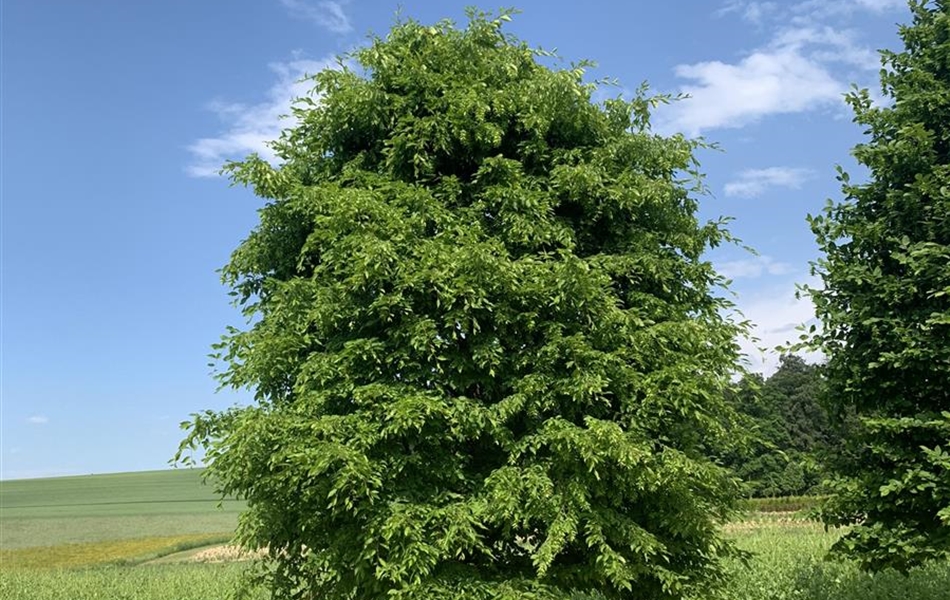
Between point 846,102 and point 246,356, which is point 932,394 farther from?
point 246,356

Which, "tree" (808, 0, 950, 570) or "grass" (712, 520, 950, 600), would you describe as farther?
"grass" (712, 520, 950, 600)

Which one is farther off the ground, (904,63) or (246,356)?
(904,63)

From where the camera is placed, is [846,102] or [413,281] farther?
[846,102]

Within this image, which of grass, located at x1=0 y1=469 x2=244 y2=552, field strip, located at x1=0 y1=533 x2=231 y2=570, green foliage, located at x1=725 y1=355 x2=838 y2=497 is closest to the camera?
field strip, located at x1=0 y1=533 x2=231 y2=570

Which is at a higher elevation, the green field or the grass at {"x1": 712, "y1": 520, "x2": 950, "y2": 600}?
the grass at {"x1": 712, "y1": 520, "x2": 950, "y2": 600}

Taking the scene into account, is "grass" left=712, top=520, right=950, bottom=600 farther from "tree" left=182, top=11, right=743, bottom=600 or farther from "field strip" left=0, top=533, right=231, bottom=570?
"field strip" left=0, top=533, right=231, bottom=570

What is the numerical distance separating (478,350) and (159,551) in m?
43.7

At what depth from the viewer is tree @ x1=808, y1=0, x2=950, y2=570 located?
9.62 m

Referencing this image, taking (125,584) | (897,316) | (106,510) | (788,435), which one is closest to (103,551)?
(125,584)

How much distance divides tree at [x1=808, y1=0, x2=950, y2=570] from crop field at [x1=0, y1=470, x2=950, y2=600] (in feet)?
4.67

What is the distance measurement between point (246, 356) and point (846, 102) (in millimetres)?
10381

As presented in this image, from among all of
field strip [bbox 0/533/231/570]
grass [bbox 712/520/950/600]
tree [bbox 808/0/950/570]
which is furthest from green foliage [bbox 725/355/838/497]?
tree [bbox 808/0/950/570]

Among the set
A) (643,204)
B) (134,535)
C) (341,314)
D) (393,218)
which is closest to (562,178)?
(643,204)

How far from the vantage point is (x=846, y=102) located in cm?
1177
